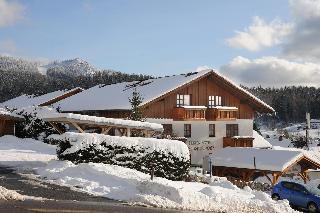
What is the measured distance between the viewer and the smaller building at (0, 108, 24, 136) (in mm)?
40938

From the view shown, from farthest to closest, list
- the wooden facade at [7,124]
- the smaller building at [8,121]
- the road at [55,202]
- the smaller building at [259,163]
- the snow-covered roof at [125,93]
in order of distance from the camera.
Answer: the wooden facade at [7,124]
the smaller building at [8,121]
the snow-covered roof at [125,93]
the smaller building at [259,163]
the road at [55,202]

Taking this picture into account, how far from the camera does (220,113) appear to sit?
144ft

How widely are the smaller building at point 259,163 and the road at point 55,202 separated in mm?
19959

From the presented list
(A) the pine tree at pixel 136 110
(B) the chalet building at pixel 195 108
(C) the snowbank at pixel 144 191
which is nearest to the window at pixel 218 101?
(B) the chalet building at pixel 195 108

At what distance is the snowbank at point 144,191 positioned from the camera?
1766 cm

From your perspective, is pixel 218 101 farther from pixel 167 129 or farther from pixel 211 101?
pixel 167 129

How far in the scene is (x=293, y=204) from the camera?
27125 millimetres

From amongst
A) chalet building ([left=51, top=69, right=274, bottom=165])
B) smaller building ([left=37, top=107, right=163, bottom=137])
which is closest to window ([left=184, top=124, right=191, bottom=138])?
chalet building ([left=51, top=69, right=274, bottom=165])

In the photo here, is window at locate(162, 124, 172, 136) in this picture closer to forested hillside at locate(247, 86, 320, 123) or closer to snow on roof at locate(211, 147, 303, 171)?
snow on roof at locate(211, 147, 303, 171)

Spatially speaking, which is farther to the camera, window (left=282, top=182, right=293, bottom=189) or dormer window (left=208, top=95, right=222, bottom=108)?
dormer window (left=208, top=95, right=222, bottom=108)

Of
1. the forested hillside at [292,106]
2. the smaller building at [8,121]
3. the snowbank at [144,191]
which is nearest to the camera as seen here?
the snowbank at [144,191]

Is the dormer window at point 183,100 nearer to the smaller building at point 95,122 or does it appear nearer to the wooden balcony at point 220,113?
the wooden balcony at point 220,113

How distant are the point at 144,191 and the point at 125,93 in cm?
2679

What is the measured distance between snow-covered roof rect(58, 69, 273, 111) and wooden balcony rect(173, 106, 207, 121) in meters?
2.08
